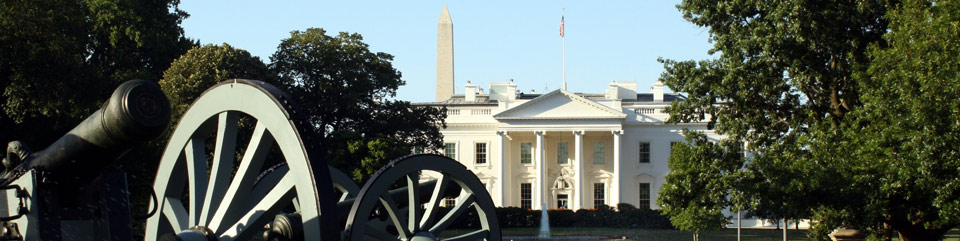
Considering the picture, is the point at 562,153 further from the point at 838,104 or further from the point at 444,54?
the point at 838,104

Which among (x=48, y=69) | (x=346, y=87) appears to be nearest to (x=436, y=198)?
(x=48, y=69)

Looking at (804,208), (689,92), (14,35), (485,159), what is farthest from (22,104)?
(485,159)

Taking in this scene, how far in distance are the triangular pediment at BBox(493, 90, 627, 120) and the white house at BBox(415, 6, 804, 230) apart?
6 cm

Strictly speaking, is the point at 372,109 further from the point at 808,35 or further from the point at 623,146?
the point at 623,146

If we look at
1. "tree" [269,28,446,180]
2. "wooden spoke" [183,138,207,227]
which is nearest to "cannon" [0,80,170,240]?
"wooden spoke" [183,138,207,227]

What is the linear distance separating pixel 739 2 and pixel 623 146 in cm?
4712

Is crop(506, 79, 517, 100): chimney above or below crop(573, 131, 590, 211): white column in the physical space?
above

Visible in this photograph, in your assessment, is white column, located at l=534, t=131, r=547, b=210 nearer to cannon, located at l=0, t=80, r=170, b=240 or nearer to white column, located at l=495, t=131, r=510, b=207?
white column, located at l=495, t=131, r=510, b=207

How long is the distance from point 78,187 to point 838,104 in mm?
17235

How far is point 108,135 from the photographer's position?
6219mm

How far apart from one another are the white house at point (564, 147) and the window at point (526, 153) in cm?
7

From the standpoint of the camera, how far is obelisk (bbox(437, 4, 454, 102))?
87938 millimetres

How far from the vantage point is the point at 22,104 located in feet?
74.7

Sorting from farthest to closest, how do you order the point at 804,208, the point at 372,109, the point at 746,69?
the point at 372,109, the point at 746,69, the point at 804,208
